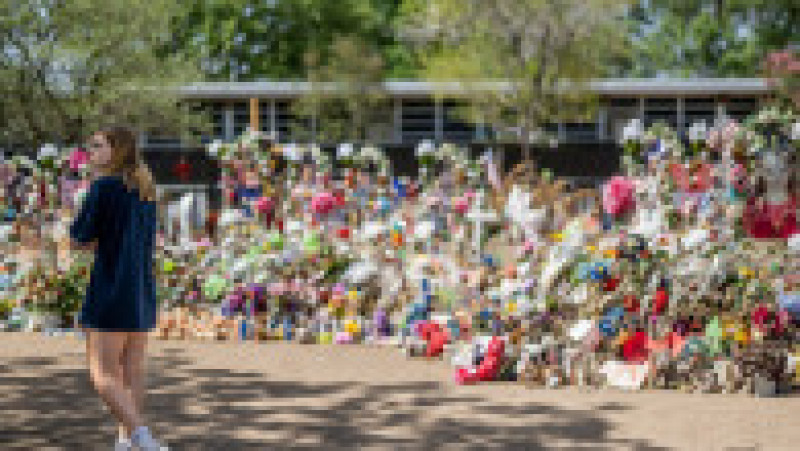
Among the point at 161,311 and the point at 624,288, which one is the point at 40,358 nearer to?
the point at 161,311

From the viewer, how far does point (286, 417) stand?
652 cm

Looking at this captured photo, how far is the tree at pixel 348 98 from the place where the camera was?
32656 mm

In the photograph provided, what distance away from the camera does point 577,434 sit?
6.12 m

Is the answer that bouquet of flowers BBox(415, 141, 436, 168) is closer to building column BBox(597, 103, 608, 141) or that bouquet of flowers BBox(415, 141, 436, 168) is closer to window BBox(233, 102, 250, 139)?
window BBox(233, 102, 250, 139)

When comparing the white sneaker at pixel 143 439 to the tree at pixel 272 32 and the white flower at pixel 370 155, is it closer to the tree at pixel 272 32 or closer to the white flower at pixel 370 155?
the white flower at pixel 370 155

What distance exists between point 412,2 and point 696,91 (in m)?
11.6

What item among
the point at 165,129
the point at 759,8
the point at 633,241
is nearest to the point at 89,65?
the point at 165,129

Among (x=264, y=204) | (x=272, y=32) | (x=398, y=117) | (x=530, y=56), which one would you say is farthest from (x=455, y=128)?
(x=264, y=204)

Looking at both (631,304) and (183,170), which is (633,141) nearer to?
(631,304)

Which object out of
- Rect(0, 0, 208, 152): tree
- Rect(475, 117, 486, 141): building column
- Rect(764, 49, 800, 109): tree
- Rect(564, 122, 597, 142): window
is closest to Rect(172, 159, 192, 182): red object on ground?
Rect(475, 117, 486, 141): building column

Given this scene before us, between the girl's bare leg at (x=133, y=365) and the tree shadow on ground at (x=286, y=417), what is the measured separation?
49cm

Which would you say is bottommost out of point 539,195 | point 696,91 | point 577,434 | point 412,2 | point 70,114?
point 577,434

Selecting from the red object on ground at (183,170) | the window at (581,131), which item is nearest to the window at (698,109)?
the window at (581,131)

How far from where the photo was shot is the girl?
5.15m
